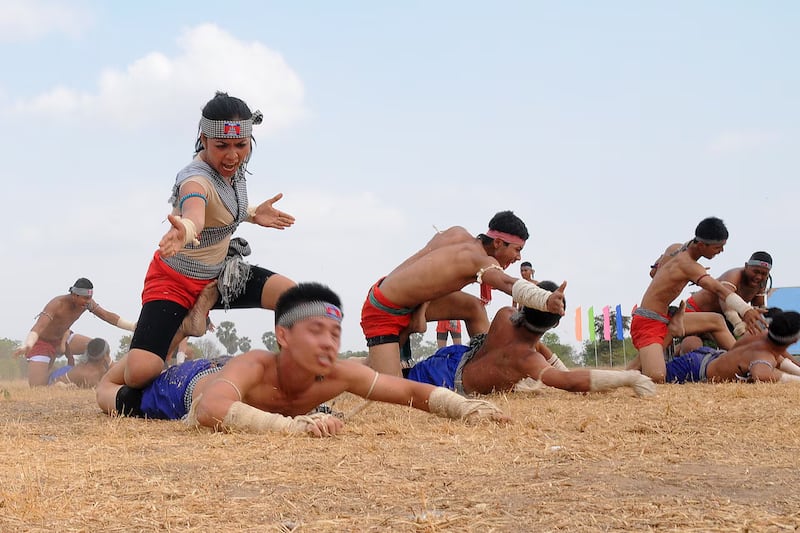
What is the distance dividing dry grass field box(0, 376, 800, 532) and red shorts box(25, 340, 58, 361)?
8015mm

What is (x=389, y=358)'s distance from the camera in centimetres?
655

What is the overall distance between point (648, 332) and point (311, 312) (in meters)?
5.04

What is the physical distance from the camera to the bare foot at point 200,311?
514 centimetres

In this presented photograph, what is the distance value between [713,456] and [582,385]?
2320 mm

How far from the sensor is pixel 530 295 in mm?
5148

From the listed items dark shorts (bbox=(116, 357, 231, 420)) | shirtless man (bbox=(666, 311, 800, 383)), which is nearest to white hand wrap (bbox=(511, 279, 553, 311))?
dark shorts (bbox=(116, 357, 231, 420))

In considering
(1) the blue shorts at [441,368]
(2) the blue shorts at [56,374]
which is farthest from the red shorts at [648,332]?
(2) the blue shorts at [56,374]

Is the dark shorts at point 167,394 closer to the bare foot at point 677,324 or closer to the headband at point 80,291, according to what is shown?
the bare foot at point 677,324

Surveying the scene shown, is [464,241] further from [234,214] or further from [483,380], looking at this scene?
[234,214]

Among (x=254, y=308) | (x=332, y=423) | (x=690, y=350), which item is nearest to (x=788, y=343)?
(x=690, y=350)

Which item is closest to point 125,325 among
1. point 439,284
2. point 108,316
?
point 108,316

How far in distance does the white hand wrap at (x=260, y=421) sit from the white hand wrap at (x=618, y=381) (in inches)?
86.6

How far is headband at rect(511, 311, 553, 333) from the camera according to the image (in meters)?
5.51

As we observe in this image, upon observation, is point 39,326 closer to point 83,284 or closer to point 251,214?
point 83,284
